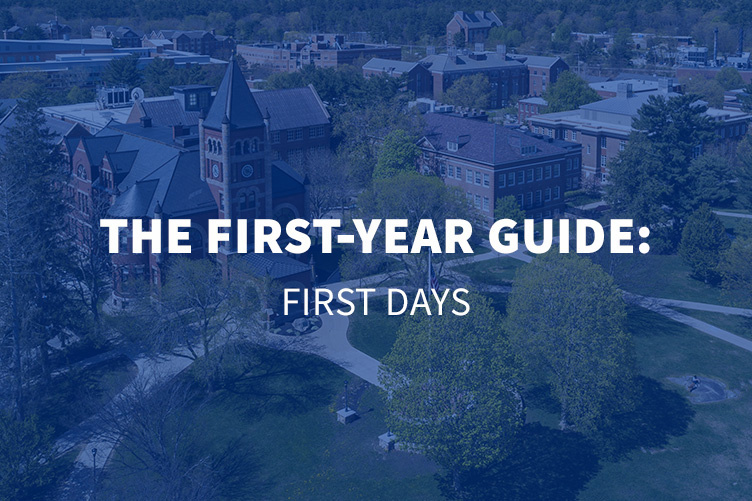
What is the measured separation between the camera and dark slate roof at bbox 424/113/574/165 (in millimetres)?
92125

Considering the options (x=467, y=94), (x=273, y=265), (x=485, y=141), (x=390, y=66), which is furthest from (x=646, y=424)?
(x=390, y=66)

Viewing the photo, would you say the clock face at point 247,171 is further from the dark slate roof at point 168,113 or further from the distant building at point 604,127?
the distant building at point 604,127

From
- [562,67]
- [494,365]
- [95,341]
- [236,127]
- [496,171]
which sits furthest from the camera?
[562,67]

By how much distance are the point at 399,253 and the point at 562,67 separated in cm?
12288

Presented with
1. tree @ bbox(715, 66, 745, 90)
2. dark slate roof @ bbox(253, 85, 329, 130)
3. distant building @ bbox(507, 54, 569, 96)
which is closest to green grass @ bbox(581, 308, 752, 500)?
dark slate roof @ bbox(253, 85, 329, 130)

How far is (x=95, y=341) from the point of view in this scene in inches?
2367

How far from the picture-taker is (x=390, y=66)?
172 metres

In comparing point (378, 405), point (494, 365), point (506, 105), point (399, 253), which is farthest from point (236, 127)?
point (506, 105)

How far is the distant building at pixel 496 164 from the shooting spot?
301 feet

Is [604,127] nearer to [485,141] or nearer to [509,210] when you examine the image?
[485,141]

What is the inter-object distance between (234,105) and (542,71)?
121341 millimetres

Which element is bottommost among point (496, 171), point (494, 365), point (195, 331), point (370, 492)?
point (370, 492)

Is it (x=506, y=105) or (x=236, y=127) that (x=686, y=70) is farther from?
(x=236, y=127)

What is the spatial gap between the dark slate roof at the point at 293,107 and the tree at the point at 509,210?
3057 centimetres
